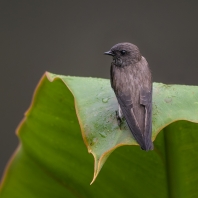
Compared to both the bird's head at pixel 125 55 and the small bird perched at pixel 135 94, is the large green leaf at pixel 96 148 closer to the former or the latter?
the small bird perched at pixel 135 94

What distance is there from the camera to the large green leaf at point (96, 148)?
1.61m

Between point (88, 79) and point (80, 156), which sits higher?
point (88, 79)

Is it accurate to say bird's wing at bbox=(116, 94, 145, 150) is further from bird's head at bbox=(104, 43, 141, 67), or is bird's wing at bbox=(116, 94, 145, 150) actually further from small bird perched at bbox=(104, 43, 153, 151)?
bird's head at bbox=(104, 43, 141, 67)

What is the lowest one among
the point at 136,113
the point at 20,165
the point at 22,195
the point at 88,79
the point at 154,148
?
the point at 22,195

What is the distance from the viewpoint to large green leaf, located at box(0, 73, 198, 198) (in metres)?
1.61

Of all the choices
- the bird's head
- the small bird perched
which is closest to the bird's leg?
the small bird perched

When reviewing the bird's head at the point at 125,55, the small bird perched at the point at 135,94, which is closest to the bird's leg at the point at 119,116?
the small bird perched at the point at 135,94

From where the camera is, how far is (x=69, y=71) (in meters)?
4.96

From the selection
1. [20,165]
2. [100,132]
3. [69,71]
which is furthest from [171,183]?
[69,71]

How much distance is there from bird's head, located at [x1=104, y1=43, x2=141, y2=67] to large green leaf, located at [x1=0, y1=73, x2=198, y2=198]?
1.30 ft

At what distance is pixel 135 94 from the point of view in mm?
1957

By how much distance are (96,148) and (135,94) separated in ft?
1.63

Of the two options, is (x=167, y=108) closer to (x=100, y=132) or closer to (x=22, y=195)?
(x=100, y=132)

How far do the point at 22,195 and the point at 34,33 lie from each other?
277 cm
